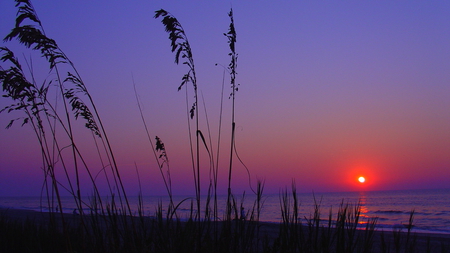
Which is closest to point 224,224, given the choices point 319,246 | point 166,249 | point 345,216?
point 166,249

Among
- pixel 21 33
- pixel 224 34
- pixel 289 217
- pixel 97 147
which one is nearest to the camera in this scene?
pixel 21 33

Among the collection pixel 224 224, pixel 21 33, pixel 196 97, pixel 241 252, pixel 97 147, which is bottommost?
pixel 241 252

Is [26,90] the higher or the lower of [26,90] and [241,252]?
the higher

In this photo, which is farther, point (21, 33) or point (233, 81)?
point (233, 81)

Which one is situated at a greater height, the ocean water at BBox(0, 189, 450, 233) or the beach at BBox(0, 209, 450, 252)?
the beach at BBox(0, 209, 450, 252)

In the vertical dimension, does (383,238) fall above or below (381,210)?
above

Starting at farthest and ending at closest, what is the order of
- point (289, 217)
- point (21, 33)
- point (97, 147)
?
point (97, 147)
point (289, 217)
point (21, 33)

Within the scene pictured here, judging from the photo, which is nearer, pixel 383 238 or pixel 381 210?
pixel 383 238

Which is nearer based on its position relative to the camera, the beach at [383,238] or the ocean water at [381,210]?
the beach at [383,238]

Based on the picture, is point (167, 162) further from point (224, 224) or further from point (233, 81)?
point (233, 81)

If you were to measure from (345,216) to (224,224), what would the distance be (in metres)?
0.82

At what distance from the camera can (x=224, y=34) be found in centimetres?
228

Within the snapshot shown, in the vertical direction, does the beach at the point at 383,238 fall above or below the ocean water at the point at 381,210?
above

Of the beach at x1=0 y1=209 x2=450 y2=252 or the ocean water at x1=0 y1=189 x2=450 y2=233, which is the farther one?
the ocean water at x1=0 y1=189 x2=450 y2=233
